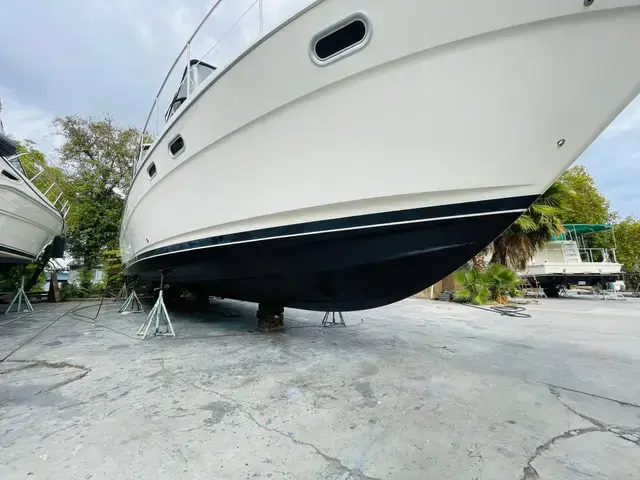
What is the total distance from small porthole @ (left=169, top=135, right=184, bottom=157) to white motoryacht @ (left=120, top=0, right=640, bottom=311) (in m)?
0.18

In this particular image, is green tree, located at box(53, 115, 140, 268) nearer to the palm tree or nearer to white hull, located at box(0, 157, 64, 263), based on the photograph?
white hull, located at box(0, 157, 64, 263)

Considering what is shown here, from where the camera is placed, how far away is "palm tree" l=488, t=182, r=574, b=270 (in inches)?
323

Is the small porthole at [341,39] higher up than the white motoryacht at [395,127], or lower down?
higher up

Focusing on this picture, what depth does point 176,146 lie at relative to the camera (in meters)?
2.92

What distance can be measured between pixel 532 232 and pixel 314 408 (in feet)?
30.5

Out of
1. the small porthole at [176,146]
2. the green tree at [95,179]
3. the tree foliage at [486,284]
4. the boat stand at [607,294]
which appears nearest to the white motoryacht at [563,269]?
the boat stand at [607,294]

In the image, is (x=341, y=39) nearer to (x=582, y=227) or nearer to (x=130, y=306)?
(x=130, y=306)

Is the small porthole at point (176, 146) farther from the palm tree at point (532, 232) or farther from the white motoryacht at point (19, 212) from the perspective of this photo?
the palm tree at point (532, 232)

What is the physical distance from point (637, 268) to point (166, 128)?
23371 mm

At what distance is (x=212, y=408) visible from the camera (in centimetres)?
174

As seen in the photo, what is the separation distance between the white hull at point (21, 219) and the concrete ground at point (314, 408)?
83.5 inches

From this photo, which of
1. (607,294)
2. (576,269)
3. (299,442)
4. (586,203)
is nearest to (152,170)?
(299,442)

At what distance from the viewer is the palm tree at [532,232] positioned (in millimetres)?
8195

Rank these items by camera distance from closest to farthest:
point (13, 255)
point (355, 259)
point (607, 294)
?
1. point (355, 259)
2. point (13, 255)
3. point (607, 294)
